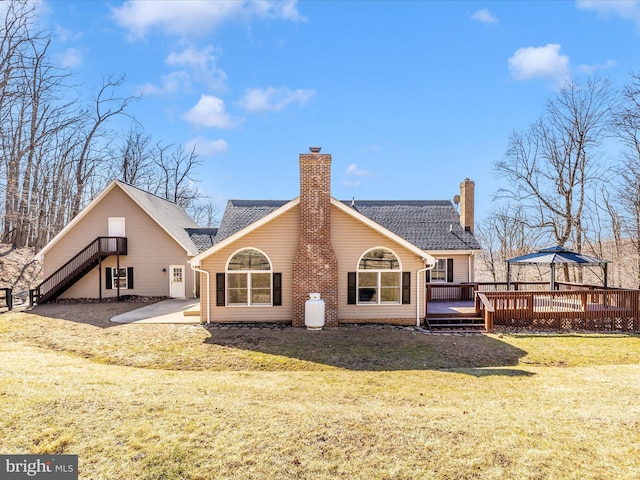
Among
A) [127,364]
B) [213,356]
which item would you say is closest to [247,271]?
[213,356]

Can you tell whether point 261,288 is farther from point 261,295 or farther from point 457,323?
point 457,323

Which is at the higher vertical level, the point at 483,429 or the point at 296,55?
the point at 296,55

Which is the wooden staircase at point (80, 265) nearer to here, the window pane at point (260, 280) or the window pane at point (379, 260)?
the window pane at point (260, 280)

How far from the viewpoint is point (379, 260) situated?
12586 millimetres

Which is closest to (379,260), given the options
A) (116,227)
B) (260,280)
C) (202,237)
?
(260,280)

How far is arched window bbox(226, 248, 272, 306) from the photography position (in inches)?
488

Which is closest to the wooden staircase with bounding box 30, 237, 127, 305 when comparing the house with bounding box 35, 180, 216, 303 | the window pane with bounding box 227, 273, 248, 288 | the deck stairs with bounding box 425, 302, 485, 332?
the house with bounding box 35, 180, 216, 303

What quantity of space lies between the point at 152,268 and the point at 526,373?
18046 millimetres

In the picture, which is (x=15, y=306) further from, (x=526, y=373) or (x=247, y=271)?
(x=526, y=373)

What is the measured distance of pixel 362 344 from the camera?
1019 centimetres

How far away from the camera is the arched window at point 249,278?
1240 cm

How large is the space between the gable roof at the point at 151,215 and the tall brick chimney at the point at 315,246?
9.68 m

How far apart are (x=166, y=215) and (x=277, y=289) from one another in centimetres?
1250

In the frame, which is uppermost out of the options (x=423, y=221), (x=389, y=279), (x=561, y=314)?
(x=423, y=221)
